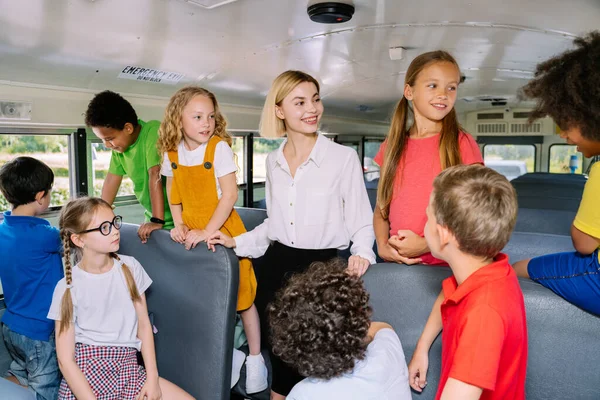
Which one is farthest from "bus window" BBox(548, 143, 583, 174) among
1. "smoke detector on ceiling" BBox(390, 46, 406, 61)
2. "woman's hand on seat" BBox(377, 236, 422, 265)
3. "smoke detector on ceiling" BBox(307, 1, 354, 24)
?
"woman's hand on seat" BBox(377, 236, 422, 265)

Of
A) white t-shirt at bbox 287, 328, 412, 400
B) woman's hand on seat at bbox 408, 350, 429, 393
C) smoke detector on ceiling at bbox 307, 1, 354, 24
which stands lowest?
woman's hand on seat at bbox 408, 350, 429, 393

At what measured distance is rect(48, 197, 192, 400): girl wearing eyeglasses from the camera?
200cm

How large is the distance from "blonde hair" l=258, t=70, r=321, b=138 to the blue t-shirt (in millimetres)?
1109

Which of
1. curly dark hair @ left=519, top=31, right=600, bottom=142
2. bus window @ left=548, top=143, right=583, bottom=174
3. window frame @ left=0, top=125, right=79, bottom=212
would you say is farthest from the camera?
bus window @ left=548, top=143, right=583, bottom=174

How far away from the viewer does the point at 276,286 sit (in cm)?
224

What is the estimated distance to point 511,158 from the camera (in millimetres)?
10203

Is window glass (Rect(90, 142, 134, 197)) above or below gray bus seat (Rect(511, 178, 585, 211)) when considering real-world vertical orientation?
above

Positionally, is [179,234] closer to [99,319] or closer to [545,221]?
[99,319]

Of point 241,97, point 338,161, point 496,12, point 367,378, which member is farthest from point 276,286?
point 241,97

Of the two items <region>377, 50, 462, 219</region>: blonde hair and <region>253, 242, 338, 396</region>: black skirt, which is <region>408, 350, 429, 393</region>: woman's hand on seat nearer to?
<region>253, 242, 338, 396</region>: black skirt

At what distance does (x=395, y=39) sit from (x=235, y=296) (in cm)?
259

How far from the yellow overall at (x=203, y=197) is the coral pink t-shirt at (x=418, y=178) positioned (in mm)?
806

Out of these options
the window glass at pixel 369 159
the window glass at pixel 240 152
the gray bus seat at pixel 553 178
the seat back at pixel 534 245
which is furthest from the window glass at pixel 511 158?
the seat back at pixel 534 245

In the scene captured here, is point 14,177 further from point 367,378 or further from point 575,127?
point 575,127
